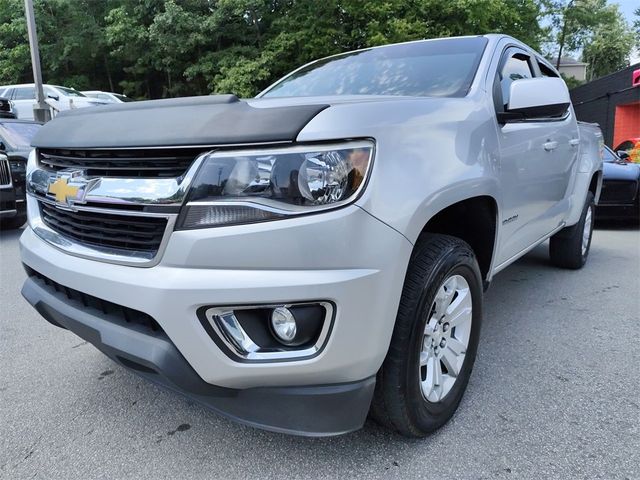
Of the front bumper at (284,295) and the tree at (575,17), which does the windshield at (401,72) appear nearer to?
the front bumper at (284,295)

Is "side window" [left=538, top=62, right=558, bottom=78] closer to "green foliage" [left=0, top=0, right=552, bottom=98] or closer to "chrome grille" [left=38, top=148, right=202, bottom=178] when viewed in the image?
"chrome grille" [left=38, top=148, right=202, bottom=178]

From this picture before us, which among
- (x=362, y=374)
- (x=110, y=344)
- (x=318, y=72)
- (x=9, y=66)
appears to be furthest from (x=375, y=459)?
(x=9, y=66)

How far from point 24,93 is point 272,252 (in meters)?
19.5

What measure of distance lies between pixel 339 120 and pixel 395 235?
1.31 ft

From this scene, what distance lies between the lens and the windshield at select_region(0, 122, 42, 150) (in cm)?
735

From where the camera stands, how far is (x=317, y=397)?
160 centimetres

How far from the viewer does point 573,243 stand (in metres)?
4.52

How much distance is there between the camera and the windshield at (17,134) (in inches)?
289

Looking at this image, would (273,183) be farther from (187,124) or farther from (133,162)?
(133,162)

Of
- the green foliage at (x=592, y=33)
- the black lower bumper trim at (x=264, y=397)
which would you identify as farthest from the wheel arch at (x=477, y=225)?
the green foliage at (x=592, y=33)

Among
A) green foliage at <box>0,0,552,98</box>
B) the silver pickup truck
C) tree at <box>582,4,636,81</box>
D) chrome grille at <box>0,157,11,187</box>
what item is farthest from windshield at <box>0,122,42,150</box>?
tree at <box>582,4,636,81</box>

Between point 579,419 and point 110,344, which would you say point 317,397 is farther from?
point 579,419

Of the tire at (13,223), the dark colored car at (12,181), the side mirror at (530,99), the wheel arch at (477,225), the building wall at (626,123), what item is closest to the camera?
the wheel arch at (477,225)

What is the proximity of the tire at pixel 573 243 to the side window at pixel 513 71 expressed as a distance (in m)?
1.58
